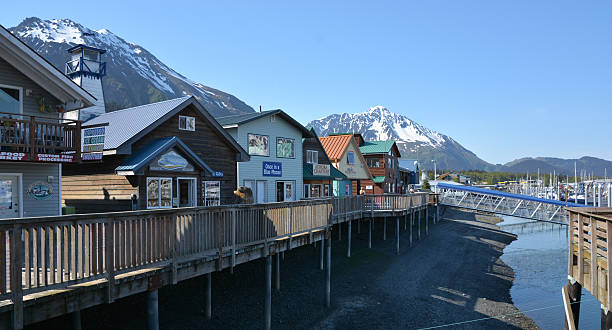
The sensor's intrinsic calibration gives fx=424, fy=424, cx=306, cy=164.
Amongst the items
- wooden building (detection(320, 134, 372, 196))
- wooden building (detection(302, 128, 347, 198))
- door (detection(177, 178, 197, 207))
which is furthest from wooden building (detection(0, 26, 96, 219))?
wooden building (detection(320, 134, 372, 196))

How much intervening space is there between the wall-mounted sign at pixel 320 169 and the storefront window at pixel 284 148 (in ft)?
13.6

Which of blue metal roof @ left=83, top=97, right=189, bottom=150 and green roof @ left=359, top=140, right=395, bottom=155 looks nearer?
blue metal roof @ left=83, top=97, right=189, bottom=150

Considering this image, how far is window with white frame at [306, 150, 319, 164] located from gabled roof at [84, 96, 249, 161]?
41.7 ft

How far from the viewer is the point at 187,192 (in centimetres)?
2025

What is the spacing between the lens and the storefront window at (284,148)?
29906mm

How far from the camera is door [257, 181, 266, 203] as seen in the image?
91.7ft

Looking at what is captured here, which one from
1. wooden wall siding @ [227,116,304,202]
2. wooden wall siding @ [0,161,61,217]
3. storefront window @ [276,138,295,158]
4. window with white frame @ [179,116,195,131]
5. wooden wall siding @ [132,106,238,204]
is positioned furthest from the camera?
storefront window @ [276,138,295,158]

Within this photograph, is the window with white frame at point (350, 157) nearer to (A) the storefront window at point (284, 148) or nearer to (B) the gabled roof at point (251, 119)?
(B) the gabled roof at point (251, 119)

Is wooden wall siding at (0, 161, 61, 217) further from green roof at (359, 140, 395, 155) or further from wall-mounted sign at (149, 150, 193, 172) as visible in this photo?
green roof at (359, 140, 395, 155)

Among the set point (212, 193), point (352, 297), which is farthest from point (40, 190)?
point (352, 297)

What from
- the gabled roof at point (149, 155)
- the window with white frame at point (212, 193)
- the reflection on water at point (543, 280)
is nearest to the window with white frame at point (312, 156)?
the window with white frame at point (212, 193)

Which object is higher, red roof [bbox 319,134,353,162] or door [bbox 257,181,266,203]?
red roof [bbox 319,134,353,162]

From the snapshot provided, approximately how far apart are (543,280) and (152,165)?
27.3m

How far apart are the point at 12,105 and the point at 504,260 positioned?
36.8 meters
